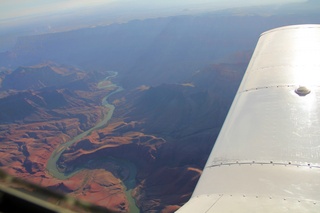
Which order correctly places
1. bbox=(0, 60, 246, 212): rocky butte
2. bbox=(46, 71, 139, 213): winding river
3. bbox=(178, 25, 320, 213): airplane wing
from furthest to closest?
1. bbox=(0, 60, 246, 212): rocky butte
2. bbox=(46, 71, 139, 213): winding river
3. bbox=(178, 25, 320, 213): airplane wing

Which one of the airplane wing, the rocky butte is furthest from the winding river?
the airplane wing

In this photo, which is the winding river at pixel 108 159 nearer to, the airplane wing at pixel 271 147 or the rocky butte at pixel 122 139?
the rocky butte at pixel 122 139

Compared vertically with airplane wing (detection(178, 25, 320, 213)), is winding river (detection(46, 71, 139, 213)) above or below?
below

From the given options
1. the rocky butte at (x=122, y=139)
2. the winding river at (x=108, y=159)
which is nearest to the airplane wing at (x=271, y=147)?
the rocky butte at (x=122, y=139)

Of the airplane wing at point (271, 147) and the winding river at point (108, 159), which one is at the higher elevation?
the airplane wing at point (271, 147)

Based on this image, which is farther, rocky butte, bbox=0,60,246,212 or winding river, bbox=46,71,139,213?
rocky butte, bbox=0,60,246,212

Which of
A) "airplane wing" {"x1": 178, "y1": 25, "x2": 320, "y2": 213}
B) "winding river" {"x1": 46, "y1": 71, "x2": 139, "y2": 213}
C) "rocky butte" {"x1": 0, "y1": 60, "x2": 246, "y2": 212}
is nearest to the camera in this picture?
"airplane wing" {"x1": 178, "y1": 25, "x2": 320, "y2": 213}

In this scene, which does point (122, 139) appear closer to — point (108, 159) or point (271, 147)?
point (108, 159)

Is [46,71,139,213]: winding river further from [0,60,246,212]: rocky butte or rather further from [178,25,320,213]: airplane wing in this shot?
[178,25,320,213]: airplane wing

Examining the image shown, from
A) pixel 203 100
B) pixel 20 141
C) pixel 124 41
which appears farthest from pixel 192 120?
pixel 124 41
